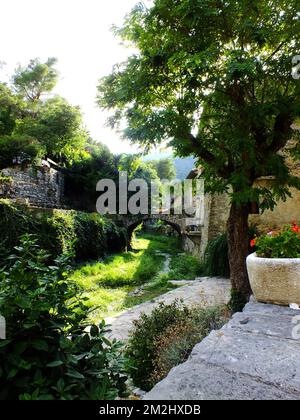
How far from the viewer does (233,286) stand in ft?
16.8

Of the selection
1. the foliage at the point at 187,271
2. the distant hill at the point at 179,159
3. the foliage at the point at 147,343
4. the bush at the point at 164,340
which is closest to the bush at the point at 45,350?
the bush at the point at 164,340

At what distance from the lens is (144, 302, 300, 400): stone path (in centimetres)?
156

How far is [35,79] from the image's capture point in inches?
892

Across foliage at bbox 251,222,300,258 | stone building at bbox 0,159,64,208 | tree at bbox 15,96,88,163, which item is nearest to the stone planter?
foliage at bbox 251,222,300,258

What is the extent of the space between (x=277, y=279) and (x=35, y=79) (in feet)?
80.8

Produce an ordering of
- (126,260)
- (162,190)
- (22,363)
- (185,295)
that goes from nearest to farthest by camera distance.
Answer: (22,363) < (185,295) < (126,260) < (162,190)

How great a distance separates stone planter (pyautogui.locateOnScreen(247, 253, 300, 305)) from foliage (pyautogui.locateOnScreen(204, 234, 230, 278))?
617 cm

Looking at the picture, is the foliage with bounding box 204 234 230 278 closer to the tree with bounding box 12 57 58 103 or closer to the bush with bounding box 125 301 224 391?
the bush with bounding box 125 301 224 391

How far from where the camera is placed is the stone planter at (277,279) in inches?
115

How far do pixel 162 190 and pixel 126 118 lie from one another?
22.2 meters

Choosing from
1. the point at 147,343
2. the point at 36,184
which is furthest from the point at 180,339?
the point at 36,184

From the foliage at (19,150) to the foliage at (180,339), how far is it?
49.8ft
